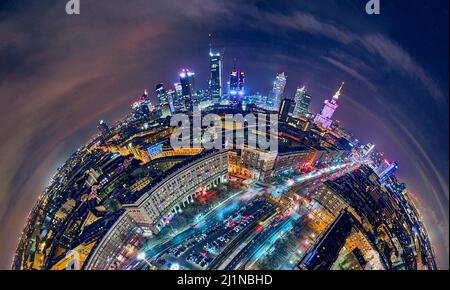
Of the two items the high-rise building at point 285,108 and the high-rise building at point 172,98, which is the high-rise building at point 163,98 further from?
the high-rise building at point 285,108

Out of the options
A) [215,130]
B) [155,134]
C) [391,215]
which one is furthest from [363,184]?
[155,134]

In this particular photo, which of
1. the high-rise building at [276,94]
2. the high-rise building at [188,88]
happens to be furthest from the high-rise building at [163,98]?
the high-rise building at [276,94]

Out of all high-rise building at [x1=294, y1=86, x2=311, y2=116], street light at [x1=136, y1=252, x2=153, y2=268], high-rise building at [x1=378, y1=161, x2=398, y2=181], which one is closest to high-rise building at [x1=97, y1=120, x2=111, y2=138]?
street light at [x1=136, y1=252, x2=153, y2=268]

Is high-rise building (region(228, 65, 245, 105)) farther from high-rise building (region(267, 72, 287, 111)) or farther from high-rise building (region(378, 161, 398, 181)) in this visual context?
high-rise building (region(378, 161, 398, 181))

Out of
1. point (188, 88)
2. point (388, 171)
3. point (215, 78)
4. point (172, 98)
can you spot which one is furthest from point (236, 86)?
point (388, 171)

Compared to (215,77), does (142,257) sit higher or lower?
lower

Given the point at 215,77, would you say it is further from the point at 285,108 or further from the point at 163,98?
the point at 285,108
